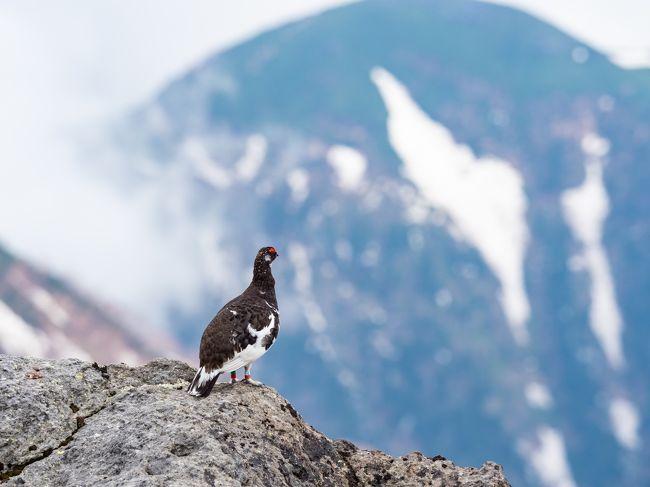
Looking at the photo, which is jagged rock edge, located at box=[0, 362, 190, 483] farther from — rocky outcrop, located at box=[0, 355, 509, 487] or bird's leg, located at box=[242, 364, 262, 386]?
bird's leg, located at box=[242, 364, 262, 386]

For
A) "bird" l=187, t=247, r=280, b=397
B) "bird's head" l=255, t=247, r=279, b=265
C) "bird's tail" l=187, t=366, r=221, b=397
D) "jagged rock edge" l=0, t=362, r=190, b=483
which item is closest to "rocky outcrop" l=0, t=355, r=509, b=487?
"jagged rock edge" l=0, t=362, r=190, b=483

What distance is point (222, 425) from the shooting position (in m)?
15.4

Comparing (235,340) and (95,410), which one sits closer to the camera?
(95,410)

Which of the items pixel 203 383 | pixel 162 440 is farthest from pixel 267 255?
pixel 162 440

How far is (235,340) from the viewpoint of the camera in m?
17.5

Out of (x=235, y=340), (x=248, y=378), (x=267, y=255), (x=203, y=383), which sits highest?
(x=267, y=255)

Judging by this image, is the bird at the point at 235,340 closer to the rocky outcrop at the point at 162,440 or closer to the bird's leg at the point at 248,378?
the bird's leg at the point at 248,378

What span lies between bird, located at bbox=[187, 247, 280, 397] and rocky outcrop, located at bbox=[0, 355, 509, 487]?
14.1 inches

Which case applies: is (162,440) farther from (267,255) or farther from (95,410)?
(267,255)

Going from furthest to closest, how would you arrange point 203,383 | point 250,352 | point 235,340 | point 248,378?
point 248,378 → point 250,352 → point 235,340 → point 203,383

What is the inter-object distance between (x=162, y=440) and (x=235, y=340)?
11.0 ft

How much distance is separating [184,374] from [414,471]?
5.37 m

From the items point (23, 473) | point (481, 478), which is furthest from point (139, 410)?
point (481, 478)

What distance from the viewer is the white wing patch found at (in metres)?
17.2
